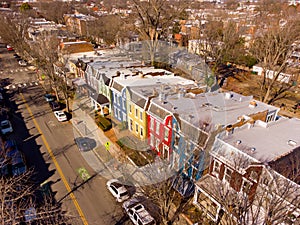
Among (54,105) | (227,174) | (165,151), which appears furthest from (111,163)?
(54,105)

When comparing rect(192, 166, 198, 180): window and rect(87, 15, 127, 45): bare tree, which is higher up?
rect(87, 15, 127, 45): bare tree

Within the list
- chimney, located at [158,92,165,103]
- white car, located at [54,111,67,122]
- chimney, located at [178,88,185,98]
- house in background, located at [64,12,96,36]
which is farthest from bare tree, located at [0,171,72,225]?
house in background, located at [64,12,96,36]

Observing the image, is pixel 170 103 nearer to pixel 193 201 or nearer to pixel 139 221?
pixel 193 201

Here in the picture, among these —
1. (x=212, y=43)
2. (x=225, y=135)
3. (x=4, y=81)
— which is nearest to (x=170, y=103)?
(x=225, y=135)

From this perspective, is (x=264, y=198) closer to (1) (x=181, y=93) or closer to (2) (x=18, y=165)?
(1) (x=181, y=93)

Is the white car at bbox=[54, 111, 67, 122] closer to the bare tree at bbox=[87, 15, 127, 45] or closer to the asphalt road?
the asphalt road

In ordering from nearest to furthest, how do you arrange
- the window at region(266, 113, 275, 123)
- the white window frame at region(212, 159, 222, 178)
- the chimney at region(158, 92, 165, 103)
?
the white window frame at region(212, 159, 222, 178) → the window at region(266, 113, 275, 123) → the chimney at region(158, 92, 165, 103)

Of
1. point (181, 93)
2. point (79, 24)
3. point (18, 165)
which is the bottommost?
point (18, 165)
